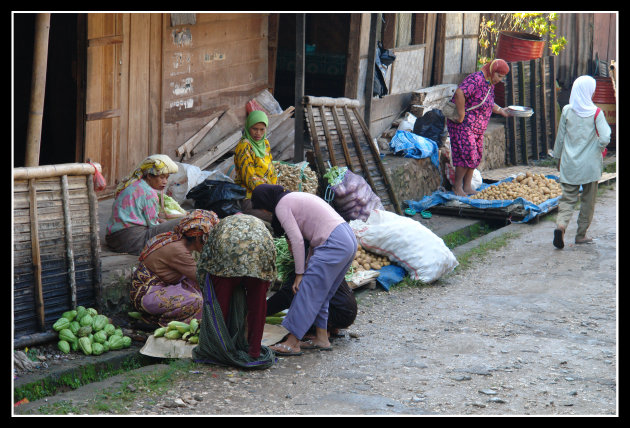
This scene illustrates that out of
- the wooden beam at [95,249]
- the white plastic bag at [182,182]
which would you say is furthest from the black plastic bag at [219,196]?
the wooden beam at [95,249]

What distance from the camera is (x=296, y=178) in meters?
8.62

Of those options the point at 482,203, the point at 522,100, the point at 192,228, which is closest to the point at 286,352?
the point at 192,228

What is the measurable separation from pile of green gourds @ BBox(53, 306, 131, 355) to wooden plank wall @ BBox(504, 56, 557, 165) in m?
9.66

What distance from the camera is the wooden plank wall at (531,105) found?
46.0 ft

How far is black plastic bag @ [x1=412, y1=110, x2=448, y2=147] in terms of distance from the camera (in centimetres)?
1203

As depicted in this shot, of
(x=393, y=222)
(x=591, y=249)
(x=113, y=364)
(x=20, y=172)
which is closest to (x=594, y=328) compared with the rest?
(x=393, y=222)

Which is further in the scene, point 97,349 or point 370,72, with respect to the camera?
point 370,72

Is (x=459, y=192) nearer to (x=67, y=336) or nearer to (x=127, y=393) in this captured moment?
(x=67, y=336)

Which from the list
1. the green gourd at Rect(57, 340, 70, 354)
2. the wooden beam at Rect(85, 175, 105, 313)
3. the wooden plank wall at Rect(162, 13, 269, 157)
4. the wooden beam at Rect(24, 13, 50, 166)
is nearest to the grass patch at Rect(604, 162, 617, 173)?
the wooden plank wall at Rect(162, 13, 269, 157)

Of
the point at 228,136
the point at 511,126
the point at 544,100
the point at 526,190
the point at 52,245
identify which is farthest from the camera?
the point at 544,100

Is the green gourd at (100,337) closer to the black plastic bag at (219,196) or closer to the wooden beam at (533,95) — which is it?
the black plastic bag at (219,196)

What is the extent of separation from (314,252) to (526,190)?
242 inches

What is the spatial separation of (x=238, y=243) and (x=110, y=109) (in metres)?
4.11

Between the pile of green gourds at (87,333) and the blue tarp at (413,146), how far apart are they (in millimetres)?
6234
